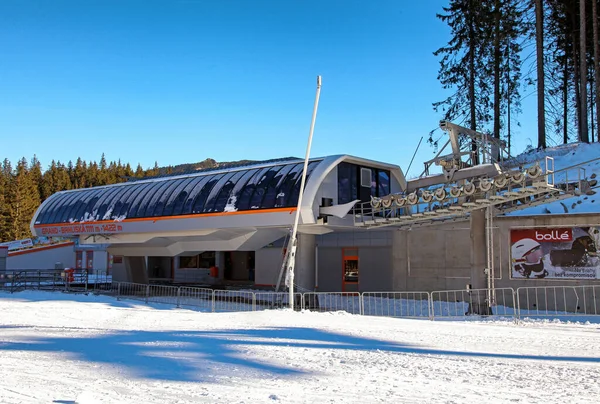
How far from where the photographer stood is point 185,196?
27.3m

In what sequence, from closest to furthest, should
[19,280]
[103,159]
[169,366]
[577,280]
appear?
[169,366] → [577,280] → [19,280] → [103,159]

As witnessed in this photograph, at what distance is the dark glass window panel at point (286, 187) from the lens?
2309 cm

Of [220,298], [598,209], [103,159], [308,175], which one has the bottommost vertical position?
[220,298]

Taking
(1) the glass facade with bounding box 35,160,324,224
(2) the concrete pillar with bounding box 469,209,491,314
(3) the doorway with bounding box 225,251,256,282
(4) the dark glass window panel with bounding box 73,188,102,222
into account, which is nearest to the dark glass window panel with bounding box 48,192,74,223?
(1) the glass facade with bounding box 35,160,324,224

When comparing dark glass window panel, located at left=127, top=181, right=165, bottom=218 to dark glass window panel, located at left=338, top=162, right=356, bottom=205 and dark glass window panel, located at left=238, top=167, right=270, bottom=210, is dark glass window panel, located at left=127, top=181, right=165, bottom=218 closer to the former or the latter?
dark glass window panel, located at left=238, top=167, right=270, bottom=210

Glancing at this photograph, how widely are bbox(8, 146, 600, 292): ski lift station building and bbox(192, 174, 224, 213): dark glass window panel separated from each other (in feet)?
0.21

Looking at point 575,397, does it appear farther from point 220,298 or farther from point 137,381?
point 220,298

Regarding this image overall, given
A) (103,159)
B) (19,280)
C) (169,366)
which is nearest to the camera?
(169,366)

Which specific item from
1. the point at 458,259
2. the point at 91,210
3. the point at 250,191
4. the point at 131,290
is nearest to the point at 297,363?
the point at 250,191

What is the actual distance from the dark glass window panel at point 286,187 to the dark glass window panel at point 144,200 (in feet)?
26.4

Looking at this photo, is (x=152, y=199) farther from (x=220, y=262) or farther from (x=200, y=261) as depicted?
(x=200, y=261)

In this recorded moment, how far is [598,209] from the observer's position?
71.4ft

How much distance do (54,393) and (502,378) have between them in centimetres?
558

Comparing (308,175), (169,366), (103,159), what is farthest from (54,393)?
(103,159)
